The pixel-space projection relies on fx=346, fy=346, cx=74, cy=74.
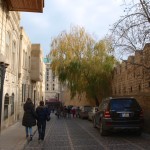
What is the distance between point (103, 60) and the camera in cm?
3941

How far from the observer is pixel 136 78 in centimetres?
2967

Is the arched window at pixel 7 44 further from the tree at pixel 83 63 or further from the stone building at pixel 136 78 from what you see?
the tree at pixel 83 63

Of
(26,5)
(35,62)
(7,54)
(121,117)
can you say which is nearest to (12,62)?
(7,54)

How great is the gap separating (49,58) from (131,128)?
2713cm

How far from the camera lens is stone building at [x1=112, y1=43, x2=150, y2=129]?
19.8 meters

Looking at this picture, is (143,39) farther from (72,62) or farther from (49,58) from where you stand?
(49,58)

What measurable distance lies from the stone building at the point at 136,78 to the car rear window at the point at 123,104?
2.85m

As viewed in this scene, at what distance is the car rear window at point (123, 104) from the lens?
16000mm

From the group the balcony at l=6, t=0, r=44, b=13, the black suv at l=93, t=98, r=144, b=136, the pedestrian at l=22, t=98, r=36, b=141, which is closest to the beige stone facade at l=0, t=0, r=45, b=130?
the balcony at l=6, t=0, r=44, b=13

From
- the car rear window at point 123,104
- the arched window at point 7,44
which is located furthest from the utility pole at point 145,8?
the arched window at point 7,44

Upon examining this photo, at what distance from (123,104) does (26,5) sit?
772 centimetres

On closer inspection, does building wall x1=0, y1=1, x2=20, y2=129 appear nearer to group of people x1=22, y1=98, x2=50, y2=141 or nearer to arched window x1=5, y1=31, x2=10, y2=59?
arched window x1=5, y1=31, x2=10, y2=59

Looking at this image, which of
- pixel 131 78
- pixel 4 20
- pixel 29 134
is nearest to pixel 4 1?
pixel 4 20

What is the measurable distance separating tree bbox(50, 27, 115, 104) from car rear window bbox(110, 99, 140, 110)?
22270 mm
